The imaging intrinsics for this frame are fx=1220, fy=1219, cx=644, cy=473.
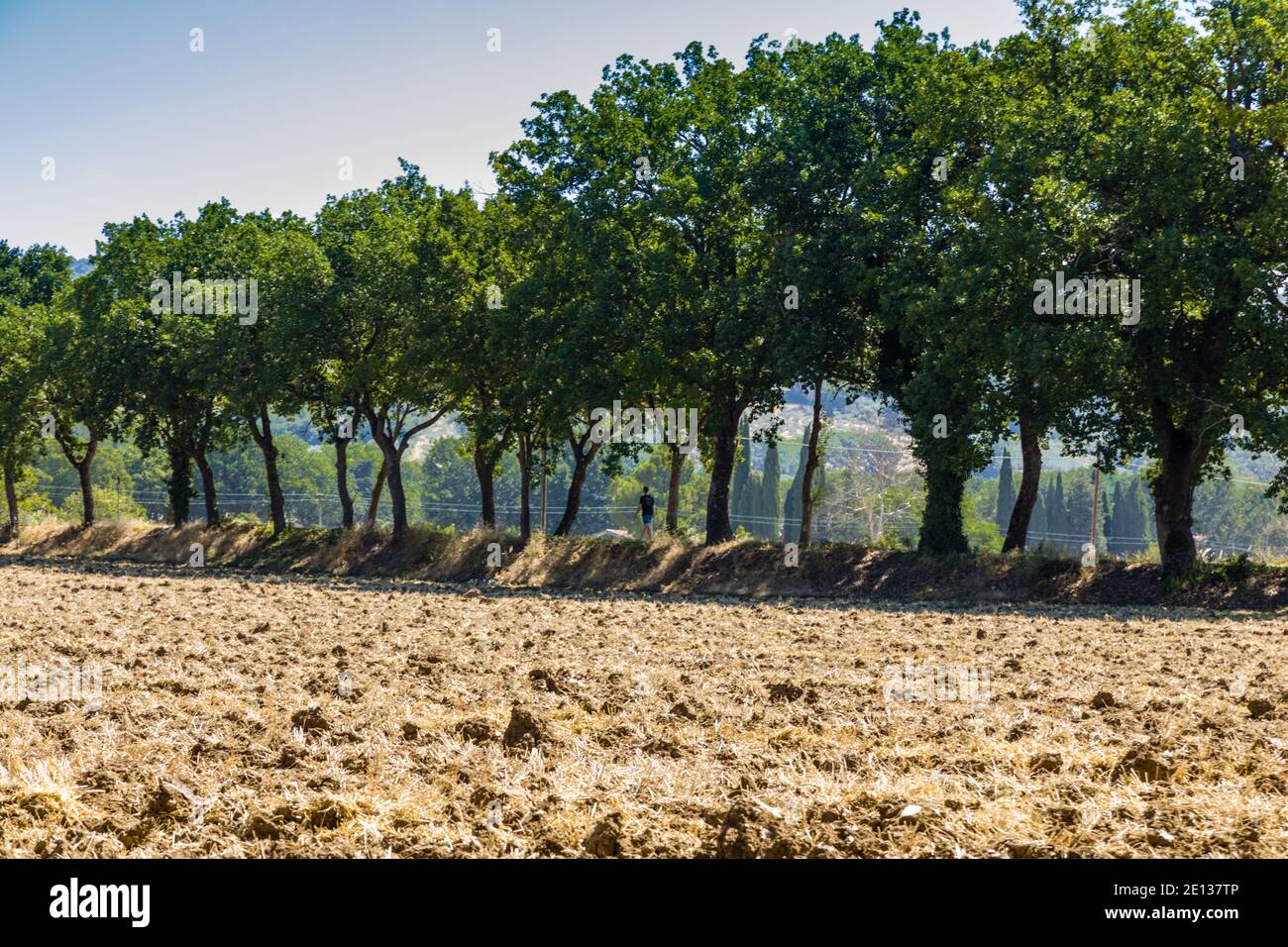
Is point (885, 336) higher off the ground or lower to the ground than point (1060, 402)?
higher

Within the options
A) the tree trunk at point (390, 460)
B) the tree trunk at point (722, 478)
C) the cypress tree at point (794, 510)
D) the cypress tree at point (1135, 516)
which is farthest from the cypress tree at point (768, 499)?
the tree trunk at point (722, 478)

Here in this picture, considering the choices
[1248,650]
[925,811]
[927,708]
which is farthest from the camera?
[1248,650]

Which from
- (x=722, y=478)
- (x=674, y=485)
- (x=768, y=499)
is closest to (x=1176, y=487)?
(x=722, y=478)

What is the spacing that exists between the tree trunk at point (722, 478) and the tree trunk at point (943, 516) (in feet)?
21.3

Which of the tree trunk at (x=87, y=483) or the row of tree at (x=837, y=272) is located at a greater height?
the row of tree at (x=837, y=272)

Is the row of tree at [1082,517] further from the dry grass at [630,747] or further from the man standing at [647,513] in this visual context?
the dry grass at [630,747]

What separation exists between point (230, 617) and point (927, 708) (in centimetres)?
1292

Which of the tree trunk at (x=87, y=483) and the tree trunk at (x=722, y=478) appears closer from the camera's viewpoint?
the tree trunk at (x=722, y=478)

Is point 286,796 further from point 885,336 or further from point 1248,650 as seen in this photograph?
point 885,336

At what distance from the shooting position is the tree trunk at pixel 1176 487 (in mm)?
29484

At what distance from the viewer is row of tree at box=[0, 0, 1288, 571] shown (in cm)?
2702

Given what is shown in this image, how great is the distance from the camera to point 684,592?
3256 centimetres

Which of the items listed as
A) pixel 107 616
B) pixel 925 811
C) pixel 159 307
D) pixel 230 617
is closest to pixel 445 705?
pixel 925 811

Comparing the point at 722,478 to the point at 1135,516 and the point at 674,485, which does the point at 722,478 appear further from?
the point at 1135,516
